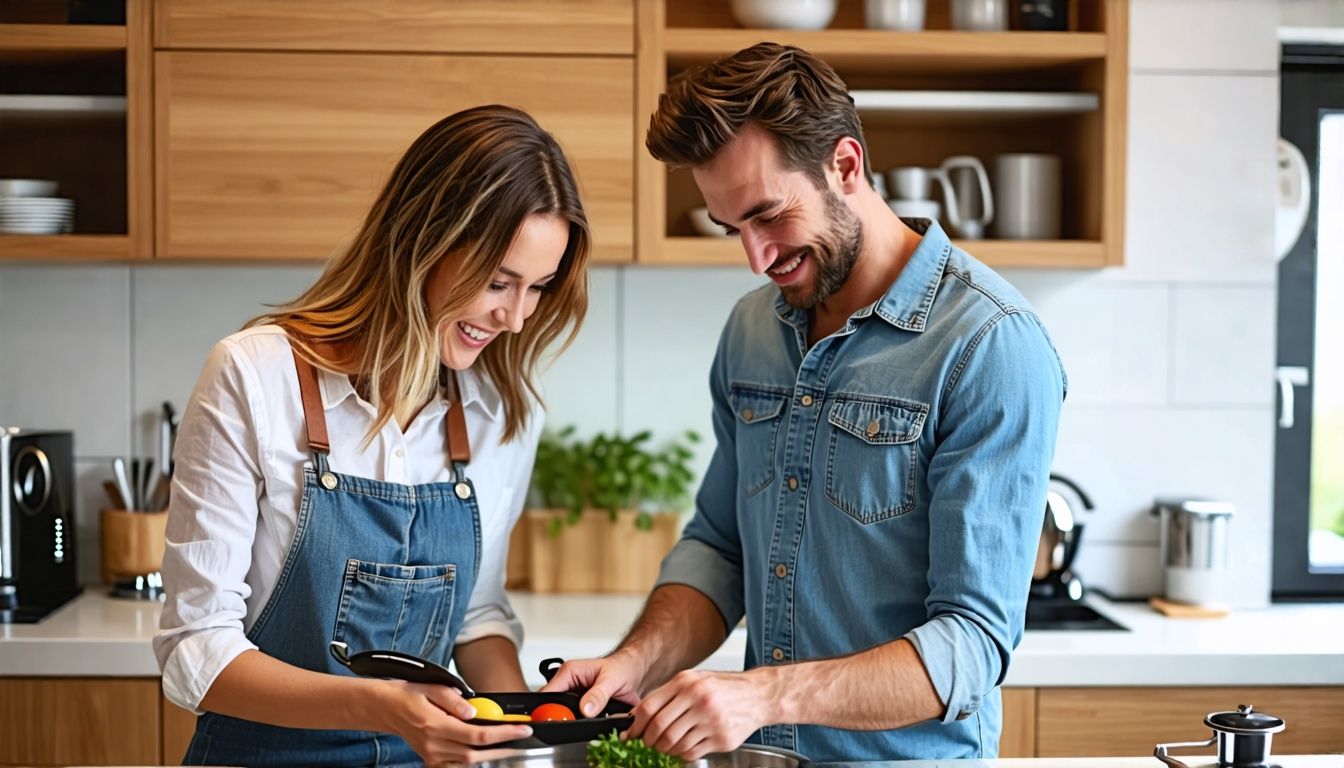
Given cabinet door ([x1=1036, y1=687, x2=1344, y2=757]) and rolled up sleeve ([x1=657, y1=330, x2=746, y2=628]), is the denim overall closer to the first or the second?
rolled up sleeve ([x1=657, y1=330, x2=746, y2=628])

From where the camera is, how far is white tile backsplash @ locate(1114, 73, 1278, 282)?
2.92m

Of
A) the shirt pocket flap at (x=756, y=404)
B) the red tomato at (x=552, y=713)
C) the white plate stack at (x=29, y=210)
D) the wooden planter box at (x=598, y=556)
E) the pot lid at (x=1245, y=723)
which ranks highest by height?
the white plate stack at (x=29, y=210)

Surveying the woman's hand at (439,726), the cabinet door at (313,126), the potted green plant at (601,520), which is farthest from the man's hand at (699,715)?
the potted green plant at (601,520)

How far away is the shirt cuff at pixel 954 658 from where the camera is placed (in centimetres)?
142

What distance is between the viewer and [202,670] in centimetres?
151

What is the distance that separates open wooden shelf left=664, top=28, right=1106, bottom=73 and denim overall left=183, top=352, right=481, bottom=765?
124cm

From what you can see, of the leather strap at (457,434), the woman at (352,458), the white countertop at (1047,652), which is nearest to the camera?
the woman at (352,458)

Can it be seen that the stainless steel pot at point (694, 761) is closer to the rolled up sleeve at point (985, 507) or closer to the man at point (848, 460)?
the man at point (848, 460)

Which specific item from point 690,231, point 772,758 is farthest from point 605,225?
point 772,758

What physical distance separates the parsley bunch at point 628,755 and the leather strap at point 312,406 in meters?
0.53

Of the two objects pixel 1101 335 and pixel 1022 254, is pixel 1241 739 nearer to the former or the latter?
pixel 1022 254

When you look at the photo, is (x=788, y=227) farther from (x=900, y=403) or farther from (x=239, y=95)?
(x=239, y=95)

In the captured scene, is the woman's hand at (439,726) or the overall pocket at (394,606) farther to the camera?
the overall pocket at (394,606)

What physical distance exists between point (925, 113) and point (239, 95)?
1371 mm
